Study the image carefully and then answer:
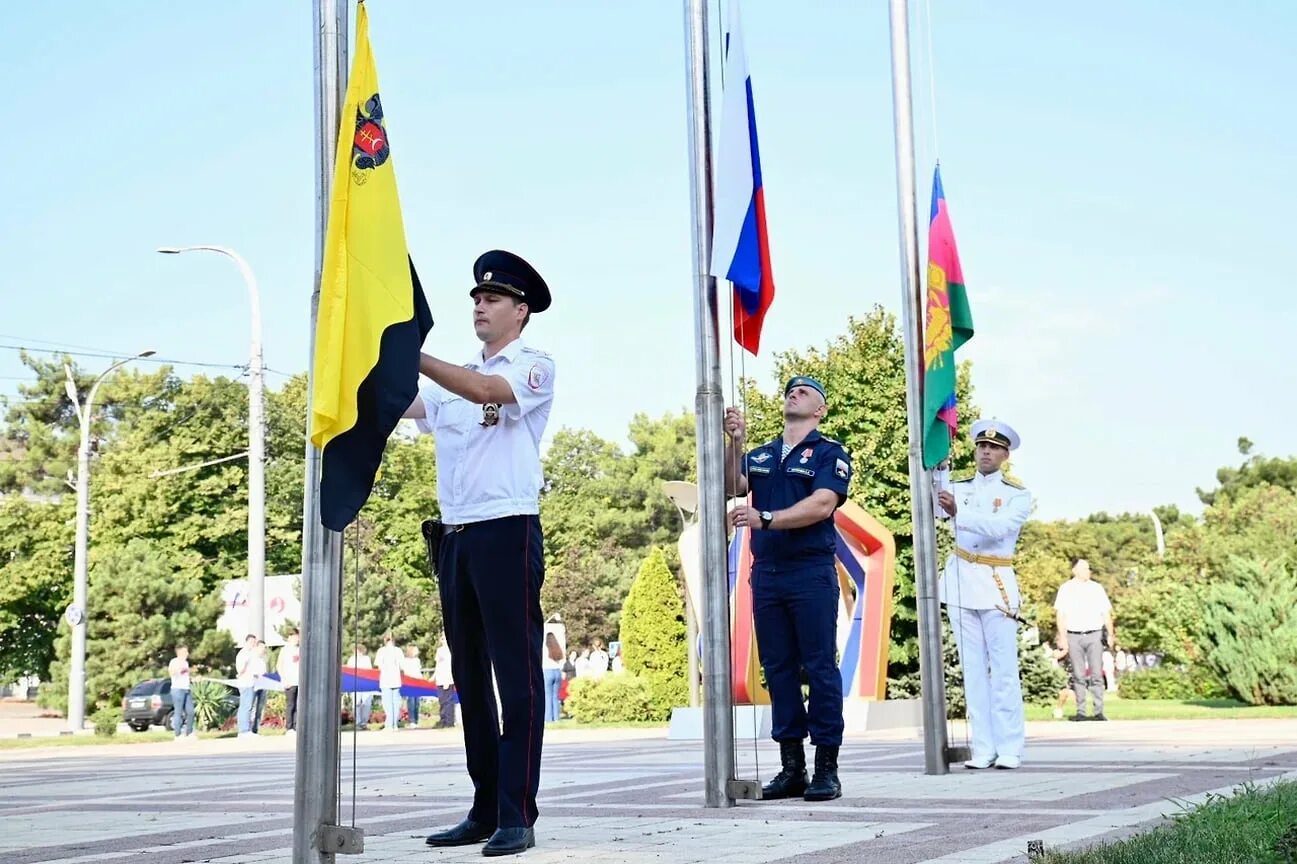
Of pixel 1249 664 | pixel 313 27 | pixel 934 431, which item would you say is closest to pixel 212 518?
pixel 1249 664

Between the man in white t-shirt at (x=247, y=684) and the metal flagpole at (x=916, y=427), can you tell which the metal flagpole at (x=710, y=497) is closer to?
the metal flagpole at (x=916, y=427)

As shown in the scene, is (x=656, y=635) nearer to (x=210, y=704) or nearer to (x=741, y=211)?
(x=210, y=704)

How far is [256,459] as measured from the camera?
28406 millimetres

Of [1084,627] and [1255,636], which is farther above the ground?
[1084,627]

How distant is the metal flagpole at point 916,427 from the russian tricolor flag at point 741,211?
2000mm

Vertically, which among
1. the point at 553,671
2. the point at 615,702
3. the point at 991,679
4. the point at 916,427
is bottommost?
the point at 615,702

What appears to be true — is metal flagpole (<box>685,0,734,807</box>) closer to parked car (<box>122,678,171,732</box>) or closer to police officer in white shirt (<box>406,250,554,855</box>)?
police officer in white shirt (<box>406,250,554,855</box>)

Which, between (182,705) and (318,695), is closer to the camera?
(318,695)

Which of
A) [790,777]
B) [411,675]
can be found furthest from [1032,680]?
[790,777]

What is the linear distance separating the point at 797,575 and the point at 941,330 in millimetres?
2852

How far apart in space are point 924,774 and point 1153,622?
64.7ft

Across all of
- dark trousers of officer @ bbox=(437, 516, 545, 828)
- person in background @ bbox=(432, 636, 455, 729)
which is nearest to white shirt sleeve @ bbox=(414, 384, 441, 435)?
dark trousers of officer @ bbox=(437, 516, 545, 828)

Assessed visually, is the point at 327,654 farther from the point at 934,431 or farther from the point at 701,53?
the point at 934,431

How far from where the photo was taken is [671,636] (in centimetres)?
2833
